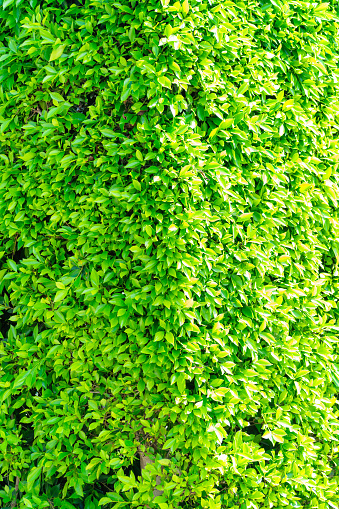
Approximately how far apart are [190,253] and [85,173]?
88cm

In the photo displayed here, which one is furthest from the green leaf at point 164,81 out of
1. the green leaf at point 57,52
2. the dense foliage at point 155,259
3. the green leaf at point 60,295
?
the green leaf at point 60,295

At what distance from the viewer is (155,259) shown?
2818mm

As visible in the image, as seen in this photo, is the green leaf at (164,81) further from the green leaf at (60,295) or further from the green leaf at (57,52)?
the green leaf at (60,295)

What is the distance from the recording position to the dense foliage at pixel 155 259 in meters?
2.79

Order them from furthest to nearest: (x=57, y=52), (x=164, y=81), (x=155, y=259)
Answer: (x=57, y=52)
(x=155, y=259)
(x=164, y=81)

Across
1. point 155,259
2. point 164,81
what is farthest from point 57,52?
point 155,259

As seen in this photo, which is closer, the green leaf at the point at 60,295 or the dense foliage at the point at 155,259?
the dense foliage at the point at 155,259

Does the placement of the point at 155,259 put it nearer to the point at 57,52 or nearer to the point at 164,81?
the point at 164,81

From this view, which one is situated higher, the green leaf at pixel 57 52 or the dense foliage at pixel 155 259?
the green leaf at pixel 57 52

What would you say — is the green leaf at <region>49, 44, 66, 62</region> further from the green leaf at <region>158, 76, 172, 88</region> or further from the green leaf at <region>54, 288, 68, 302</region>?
the green leaf at <region>54, 288, 68, 302</region>

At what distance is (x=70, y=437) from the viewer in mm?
2969

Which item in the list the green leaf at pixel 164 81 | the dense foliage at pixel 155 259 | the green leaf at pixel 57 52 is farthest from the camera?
the green leaf at pixel 57 52

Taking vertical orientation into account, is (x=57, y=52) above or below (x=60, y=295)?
above

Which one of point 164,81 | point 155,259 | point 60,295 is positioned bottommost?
point 60,295
